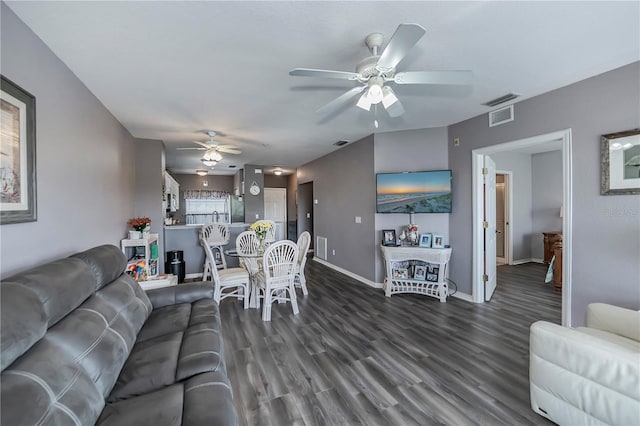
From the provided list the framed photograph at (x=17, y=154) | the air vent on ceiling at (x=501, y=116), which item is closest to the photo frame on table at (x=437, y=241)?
the air vent on ceiling at (x=501, y=116)

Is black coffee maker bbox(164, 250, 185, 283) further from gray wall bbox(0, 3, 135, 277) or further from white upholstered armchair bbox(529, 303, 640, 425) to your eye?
white upholstered armchair bbox(529, 303, 640, 425)

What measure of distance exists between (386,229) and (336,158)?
209 centimetres

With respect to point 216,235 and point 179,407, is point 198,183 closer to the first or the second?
point 216,235

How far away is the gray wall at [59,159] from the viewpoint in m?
1.60

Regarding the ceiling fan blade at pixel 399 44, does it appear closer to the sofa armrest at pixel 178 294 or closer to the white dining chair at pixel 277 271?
the white dining chair at pixel 277 271

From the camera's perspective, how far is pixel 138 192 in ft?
14.7

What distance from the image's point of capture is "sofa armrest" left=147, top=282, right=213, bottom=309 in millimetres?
2426

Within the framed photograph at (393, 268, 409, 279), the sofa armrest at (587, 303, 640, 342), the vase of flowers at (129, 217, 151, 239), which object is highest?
the vase of flowers at (129, 217, 151, 239)

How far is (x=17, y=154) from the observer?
62.0 inches

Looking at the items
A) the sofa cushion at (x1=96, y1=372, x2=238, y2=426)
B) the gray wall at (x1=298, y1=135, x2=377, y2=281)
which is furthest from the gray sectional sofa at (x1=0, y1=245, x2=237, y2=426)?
the gray wall at (x1=298, y1=135, x2=377, y2=281)

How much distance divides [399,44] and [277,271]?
2.70m

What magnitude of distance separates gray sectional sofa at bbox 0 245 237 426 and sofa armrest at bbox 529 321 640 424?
1821 mm

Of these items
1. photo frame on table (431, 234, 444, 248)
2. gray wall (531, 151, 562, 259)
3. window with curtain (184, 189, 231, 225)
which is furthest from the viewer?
window with curtain (184, 189, 231, 225)

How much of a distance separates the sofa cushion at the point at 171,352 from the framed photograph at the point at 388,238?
9.12 feet
